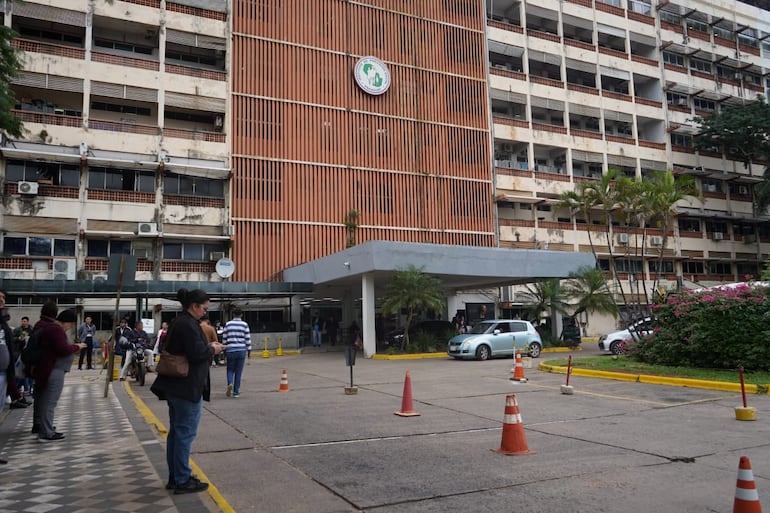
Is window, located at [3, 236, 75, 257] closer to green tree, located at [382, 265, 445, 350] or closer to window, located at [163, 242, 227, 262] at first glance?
window, located at [163, 242, 227, 262]

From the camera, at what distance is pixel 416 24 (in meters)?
40.5

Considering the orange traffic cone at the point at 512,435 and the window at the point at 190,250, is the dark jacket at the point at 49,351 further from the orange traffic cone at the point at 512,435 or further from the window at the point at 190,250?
the window at the point at 190,250

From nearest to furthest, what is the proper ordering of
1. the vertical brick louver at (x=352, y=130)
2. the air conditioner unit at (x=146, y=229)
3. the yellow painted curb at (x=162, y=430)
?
the yellow painted curb at (x=162, y=430) → the air conditioner unit at (x=146, y=229) → the vertical brick louver at (x=352, y=130)

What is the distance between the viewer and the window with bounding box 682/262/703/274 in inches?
1907

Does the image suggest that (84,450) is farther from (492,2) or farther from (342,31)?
(492,2)

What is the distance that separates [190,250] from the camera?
33156 millimetres

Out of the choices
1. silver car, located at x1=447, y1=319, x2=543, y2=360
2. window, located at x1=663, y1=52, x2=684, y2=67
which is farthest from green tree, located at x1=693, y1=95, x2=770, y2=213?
silver car, located at x1=447, y1=319, x2=543, y2=360

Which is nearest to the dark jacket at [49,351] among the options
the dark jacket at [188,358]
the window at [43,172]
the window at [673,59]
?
the dark jacket at [188,358]

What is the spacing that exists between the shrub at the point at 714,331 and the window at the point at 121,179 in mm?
26398

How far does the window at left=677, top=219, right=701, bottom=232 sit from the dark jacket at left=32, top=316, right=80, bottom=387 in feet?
162

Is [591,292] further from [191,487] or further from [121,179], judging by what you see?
[191,487]

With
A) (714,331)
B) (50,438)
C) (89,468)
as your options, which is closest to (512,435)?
(89,468)

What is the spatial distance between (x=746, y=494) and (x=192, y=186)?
33044mm

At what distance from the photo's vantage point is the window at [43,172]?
29922 millimetres
